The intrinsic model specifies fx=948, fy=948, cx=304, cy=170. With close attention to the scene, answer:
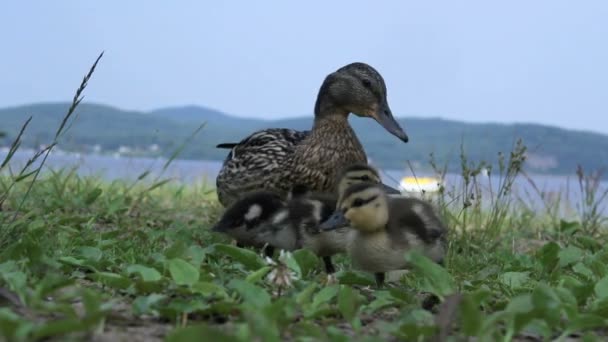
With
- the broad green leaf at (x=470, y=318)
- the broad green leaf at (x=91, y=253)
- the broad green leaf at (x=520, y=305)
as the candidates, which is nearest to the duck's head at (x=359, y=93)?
the broad green leaf at (x=91, y=253)

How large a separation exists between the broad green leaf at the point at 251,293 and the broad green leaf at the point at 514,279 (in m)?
1.33

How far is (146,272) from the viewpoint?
10.4 ft

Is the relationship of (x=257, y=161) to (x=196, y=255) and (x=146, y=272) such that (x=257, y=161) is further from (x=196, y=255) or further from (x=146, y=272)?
(x=146, y=272)

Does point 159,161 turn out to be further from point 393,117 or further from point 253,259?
point 253,259

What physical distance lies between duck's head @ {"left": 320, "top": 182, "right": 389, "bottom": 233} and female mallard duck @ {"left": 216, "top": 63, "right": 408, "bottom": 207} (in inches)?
55.9

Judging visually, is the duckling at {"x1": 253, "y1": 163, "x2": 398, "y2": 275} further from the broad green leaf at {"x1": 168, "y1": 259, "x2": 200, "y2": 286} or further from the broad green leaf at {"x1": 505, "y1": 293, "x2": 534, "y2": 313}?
the broad green leaf at {"x1": 505, "y1": 293, "x2": 534, "y2": 313}

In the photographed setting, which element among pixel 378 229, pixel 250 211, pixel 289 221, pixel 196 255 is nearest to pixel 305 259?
pixel 378 229

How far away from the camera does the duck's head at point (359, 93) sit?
5.45 metres

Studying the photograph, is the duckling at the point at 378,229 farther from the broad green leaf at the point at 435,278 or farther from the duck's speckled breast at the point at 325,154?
the duck's speckled breast at the point at 325,154

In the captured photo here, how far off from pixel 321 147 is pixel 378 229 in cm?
166

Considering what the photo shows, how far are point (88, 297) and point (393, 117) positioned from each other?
3230 mm

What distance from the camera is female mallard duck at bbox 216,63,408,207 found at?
5.31 m

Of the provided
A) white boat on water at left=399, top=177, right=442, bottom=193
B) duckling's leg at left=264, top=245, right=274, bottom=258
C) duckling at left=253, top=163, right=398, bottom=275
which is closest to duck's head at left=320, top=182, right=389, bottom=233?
duckling at left=253, top=163, right=398, bottom=275

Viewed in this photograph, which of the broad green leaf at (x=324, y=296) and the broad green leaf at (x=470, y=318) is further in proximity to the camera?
the broad green leaf at (x=324, y=296)
